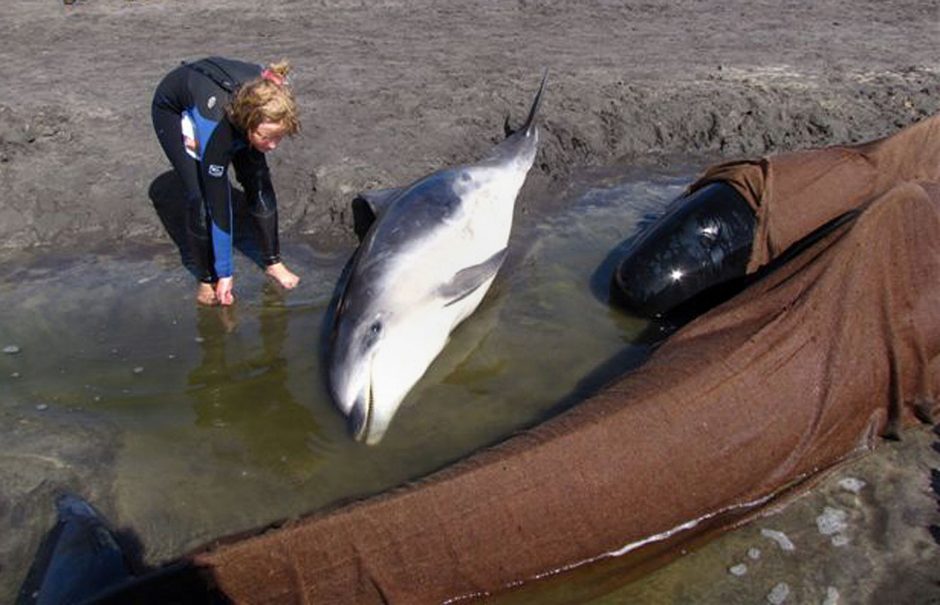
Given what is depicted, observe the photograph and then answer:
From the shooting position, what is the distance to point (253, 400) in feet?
18.0

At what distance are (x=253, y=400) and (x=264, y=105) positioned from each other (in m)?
1.73

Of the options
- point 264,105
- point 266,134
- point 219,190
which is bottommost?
point 219,190

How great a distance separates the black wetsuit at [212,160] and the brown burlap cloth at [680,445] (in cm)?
287

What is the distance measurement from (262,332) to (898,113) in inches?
265

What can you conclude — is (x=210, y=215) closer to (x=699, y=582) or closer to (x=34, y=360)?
(x=34, y=360)

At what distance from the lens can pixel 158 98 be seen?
6418 mm

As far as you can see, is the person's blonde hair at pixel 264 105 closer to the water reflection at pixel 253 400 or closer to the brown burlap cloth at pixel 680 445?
the water reflection at pixel 253 400

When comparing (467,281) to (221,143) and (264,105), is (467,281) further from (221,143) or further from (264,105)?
(221,143)

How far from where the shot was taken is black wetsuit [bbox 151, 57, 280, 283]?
19.8 feet

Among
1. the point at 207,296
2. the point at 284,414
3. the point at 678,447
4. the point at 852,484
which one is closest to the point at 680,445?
the point at 678,447

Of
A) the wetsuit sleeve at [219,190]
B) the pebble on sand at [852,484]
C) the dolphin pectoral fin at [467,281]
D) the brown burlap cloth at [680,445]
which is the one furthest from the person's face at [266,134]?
the pebble on sand at [852,484]

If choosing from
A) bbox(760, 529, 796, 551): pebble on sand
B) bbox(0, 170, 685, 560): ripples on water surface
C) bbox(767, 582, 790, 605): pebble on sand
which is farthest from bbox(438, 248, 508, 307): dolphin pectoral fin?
bbox(767, 582, 790, 605): pebble on sand

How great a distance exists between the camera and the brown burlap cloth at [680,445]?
3.76 m

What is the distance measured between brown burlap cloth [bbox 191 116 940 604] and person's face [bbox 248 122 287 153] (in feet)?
8.41
